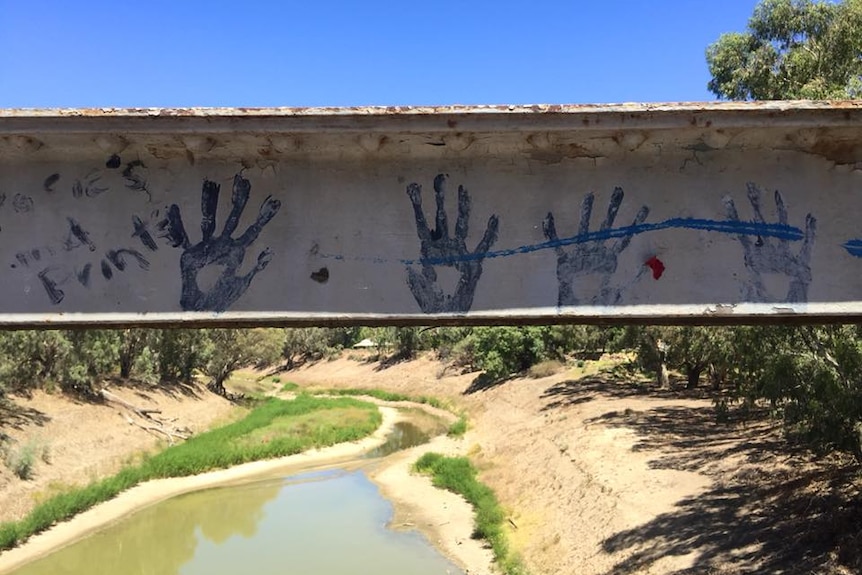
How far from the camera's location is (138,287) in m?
4.98

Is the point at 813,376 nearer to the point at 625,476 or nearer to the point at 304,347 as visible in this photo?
the point at 625,476

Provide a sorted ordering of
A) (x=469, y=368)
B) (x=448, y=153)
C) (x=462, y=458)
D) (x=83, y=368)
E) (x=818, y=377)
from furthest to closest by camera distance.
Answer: (x=469, y=368), (x=83, y=368), (x=462, y=458), (x=818, y=377), (x=448, y=153)

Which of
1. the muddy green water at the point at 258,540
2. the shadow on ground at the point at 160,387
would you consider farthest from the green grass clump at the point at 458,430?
the shadow on ground at the point at 160,387

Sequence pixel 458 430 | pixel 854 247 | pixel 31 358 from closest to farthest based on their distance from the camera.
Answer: pixel 854 247
pixel 31 358
pixel 458 430

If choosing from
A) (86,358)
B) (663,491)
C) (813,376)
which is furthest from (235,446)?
(813,376)

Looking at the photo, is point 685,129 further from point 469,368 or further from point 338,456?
point 469,368

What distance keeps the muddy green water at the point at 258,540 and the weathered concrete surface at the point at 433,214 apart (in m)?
12.4

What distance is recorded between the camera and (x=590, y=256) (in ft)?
16.0

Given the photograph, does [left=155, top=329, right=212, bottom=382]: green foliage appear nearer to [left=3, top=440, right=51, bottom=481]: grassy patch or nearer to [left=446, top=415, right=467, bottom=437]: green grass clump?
[left=446, top=415, right=467, bottom=437]: green grass clump

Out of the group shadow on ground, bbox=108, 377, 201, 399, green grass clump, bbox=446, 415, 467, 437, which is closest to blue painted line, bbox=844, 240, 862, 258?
green grass clump, bbox=446, 415, 467, 437

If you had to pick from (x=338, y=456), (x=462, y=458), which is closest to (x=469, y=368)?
(x=338, y=456)

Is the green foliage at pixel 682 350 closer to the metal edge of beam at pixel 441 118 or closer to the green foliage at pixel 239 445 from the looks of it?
the metal edge of beam at pixel 441 118

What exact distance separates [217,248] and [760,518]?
1044cm

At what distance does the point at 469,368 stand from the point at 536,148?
43698 mm
